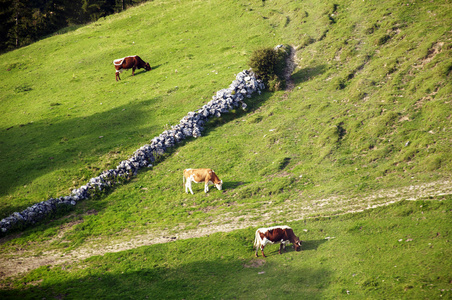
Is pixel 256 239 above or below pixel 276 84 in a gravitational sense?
below

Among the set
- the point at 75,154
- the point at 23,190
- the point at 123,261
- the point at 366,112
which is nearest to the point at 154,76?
the point at 75,154

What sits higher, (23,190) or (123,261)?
(23,190)

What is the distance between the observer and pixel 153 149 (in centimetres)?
2669

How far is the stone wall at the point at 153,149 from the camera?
21219mm

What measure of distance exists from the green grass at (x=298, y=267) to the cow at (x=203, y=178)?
475 cm

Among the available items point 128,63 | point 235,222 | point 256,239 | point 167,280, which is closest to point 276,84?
point 235,222

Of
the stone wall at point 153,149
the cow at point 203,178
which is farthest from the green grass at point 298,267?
the stone wall at point 153,149

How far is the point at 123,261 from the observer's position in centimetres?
1720

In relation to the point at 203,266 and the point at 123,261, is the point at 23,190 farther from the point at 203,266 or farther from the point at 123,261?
the point at 203,266

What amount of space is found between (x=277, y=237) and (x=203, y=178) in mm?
7669

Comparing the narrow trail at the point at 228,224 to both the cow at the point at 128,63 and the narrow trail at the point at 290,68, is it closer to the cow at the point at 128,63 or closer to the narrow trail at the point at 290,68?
the narrow trail at the point at 290,68

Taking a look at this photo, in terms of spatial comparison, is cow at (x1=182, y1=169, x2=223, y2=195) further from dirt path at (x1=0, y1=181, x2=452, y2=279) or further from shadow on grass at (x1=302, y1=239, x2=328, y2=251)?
shadow on grass at (x1=302, y1=239, x2=328, y2=251)

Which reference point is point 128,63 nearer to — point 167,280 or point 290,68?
point 290,68

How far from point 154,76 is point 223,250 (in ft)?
85.1
